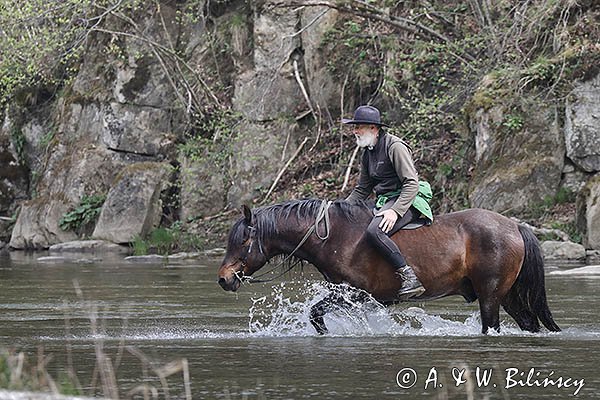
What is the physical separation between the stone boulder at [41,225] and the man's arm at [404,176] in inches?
765

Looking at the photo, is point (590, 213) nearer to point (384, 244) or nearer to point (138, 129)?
point (384, 244)

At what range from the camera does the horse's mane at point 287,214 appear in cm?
1029

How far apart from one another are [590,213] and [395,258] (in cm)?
1087

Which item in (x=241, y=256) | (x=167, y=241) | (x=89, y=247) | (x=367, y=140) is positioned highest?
(x=367, y=140)

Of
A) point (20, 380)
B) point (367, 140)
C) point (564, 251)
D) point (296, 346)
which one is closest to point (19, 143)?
point (564, 251)

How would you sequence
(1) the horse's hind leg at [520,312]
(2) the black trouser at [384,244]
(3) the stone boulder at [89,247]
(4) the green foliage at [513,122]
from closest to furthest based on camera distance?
(2) the black trouser at [384,244] → (1) the horse's hind leg at [520,312] → (4) the green foliage at [513,122] → (3) the stone boulder at [89,247]

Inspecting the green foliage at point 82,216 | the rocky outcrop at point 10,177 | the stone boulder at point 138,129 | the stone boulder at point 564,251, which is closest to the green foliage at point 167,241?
the green foliage at point 82,216

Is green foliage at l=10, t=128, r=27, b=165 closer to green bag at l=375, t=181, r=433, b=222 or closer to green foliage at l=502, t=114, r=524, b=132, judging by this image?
green foliage at l=502, t=114, r=524, b=132

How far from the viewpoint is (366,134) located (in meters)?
10.3

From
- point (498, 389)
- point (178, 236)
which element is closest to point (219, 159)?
point (178, 236)

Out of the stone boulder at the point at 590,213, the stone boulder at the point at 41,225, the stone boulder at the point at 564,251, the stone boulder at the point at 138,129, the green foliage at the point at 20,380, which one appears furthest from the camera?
the stone boulder at the point at 138,129

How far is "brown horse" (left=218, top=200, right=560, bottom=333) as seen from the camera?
1016cm

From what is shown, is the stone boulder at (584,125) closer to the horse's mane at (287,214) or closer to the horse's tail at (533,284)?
the horse's tail at (533,284)

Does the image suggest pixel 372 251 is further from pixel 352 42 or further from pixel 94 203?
pixel 94 203
